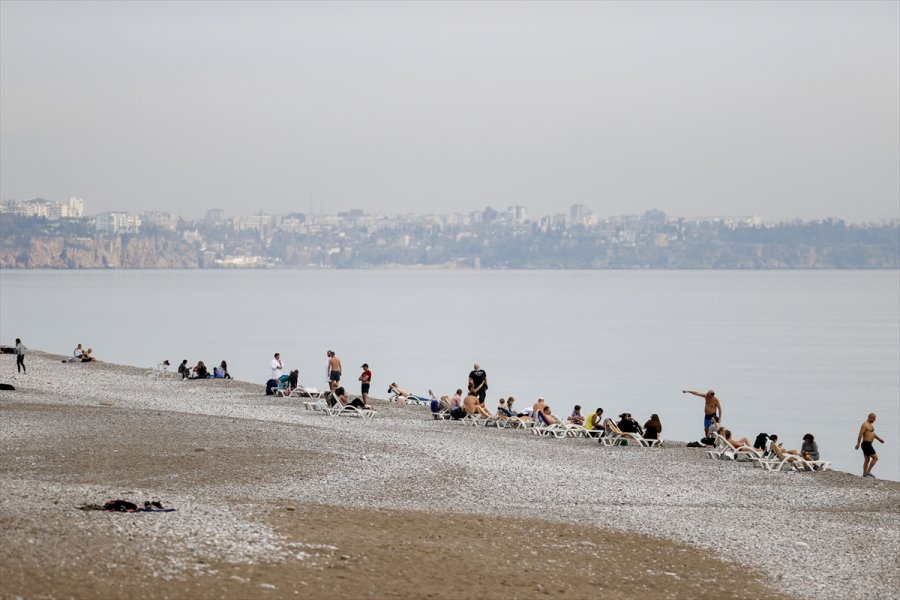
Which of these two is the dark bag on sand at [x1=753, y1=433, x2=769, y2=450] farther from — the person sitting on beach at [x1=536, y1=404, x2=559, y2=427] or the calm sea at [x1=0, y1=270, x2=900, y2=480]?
the calm sea at [x1=0, y1=270, x2=900, y2=480]

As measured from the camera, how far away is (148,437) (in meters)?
23.1

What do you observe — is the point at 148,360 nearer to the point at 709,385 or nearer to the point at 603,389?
the point at 603,389

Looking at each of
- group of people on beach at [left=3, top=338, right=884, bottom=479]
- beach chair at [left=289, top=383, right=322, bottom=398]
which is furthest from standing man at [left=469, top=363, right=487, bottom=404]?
beach chair at [left=289, top=383, right=322, bottom=398]

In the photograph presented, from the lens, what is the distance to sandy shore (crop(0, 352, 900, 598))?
11.8 m

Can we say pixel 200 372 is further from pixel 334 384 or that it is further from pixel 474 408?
pixel 474 408

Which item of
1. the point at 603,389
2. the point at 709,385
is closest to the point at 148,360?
the point at 603,389

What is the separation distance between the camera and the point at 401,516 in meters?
15.6

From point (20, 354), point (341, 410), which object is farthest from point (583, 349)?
point (341, 410)

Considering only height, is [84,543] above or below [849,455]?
above

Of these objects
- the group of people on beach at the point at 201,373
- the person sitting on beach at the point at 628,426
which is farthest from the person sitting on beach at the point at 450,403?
the group of people on beach at the point at 201,373

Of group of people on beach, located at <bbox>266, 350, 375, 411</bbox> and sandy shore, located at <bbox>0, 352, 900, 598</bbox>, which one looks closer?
sandy shore, located at <bbox>0, 352, 900, 598</bbox>

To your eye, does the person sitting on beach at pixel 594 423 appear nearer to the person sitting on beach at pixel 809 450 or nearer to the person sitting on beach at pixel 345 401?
the person sitting on beach at pixel 809 450

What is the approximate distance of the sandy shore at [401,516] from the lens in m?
11.8

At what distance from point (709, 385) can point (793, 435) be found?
20.8 metres
